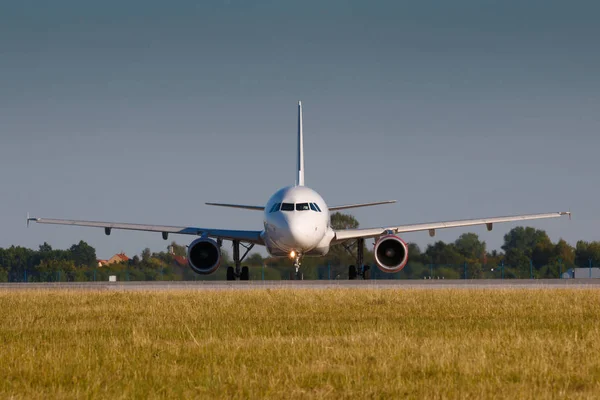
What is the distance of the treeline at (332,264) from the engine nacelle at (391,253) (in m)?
1.31

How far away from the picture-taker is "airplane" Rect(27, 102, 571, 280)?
1537 inches

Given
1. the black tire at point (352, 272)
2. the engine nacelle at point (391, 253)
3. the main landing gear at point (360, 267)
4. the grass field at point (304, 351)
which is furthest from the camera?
the black tire at point (352, 272)

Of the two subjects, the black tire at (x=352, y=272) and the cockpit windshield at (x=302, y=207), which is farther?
the black tire at (x=352, y=272)

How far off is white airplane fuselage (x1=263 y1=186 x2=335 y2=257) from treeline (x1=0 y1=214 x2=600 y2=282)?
177 inches

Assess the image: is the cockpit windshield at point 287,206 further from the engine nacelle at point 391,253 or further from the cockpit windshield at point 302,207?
the engine nacelle at point 391,253

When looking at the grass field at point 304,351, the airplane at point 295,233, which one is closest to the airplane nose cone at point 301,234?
the airplane at point 295,233

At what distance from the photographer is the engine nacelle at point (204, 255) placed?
138 ft

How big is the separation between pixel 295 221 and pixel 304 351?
2673 cm

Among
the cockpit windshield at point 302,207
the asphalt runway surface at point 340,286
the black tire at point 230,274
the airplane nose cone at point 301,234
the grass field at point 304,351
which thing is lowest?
the grass field at point 304,351

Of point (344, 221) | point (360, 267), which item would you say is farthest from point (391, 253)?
point (344, 221)

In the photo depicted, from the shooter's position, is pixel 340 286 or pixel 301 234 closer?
pixel 340 286

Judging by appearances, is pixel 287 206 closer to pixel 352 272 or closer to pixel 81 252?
pixel 352 272

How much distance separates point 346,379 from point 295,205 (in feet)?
97.3

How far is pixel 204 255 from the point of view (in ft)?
138
